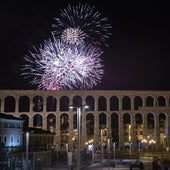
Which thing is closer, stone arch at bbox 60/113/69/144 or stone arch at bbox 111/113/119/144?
stone arch at bbox 60/113/69/144

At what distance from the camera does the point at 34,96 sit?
9756 cm

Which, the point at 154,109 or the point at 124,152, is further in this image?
the point at 154,109

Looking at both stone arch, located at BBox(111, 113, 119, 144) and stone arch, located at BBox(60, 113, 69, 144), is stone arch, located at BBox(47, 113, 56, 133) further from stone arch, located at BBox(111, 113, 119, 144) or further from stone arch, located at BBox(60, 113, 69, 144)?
stone arch, located at BBox(111, 113, 119, 144)

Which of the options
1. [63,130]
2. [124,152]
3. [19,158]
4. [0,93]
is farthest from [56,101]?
[19,158]

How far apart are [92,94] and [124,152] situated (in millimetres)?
17990

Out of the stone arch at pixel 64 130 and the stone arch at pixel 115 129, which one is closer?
the stone arch at pixel 64 130

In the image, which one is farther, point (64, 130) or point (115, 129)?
point (115, 129)

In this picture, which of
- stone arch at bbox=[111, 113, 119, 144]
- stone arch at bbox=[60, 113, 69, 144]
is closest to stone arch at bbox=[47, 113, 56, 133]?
stone arch at bbox=[60, 113, 69, 144]

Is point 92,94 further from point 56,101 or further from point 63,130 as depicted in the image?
point 63,130

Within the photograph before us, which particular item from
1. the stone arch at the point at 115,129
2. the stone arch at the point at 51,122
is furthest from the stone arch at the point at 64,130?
the stone arch at the point at 115,129

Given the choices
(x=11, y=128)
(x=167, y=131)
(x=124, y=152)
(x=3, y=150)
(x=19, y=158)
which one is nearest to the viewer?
(x=3, y=150)

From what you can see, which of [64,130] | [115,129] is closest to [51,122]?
[64,130]

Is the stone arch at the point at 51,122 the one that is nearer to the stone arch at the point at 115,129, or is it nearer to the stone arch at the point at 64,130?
the stone arch at the point at 64,130

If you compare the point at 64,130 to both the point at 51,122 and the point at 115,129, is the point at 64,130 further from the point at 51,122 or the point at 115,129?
the point at 115,129
